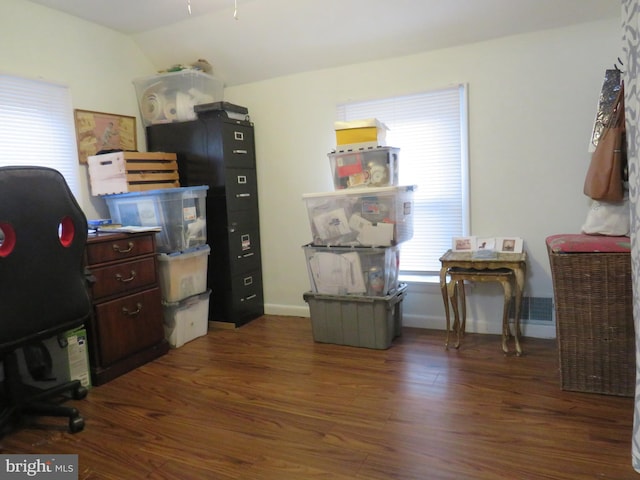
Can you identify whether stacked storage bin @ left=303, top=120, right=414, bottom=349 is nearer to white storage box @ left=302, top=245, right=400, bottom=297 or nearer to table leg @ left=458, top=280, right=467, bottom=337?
white storage box @ left=302, top=245, right=400, bottom=297

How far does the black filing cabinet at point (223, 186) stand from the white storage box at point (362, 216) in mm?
697

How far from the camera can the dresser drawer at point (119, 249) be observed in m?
2.39

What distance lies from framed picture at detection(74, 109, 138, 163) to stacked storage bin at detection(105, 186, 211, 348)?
14.5 inches

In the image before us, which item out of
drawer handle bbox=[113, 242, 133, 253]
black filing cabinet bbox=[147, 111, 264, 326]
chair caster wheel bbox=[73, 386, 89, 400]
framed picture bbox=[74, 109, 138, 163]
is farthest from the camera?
black filing cabinet bbox=[147, 111, 264, 326]

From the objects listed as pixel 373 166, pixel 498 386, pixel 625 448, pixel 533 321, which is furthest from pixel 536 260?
pixel 625 448

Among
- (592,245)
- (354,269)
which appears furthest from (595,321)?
(354,269)

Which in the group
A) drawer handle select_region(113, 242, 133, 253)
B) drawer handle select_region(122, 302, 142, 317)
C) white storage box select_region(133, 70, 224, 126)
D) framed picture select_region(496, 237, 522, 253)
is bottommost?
drawer handle select_region(122, 302, 142, 317)

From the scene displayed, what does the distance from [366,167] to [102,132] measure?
1849 mm

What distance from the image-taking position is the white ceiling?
8.46 ft

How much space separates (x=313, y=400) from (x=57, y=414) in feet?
3.72

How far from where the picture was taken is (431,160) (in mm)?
3039

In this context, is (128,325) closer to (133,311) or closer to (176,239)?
(133,311)

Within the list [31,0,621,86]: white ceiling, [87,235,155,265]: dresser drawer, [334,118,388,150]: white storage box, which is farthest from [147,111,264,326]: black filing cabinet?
[334,118,388,150]: white storage box

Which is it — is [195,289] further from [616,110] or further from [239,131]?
[616,110]
